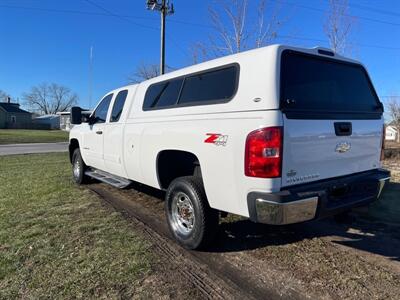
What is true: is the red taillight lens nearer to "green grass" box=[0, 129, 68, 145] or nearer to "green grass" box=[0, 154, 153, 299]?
"green grass" box=[0, 154, 153, 299]

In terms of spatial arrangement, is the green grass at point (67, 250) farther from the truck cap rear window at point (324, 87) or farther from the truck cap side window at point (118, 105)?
the truck cap rear window at point (324, 87)

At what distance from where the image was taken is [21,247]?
4.24 meters

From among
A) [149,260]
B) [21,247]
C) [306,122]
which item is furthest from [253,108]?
[21,247]

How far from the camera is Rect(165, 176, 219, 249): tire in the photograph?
12.6ft

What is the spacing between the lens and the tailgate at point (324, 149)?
123 inches

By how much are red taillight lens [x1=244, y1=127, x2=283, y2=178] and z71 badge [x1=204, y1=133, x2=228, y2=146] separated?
12.7 inches

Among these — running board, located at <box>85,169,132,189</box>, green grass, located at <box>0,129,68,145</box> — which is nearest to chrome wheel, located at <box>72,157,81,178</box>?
running board, located at <box>85,169,132,189</box>

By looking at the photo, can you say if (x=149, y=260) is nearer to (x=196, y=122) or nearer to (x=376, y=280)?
(x=196, y=122)

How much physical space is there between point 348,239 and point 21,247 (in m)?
4.11

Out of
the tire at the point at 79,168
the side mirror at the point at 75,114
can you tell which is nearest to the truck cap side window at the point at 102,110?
the side mirror at the point at 75,114

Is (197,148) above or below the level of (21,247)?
above

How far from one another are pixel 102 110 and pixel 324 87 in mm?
4531

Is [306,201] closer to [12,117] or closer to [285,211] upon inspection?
[285,211]

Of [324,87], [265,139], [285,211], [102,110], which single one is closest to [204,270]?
[285,211]
